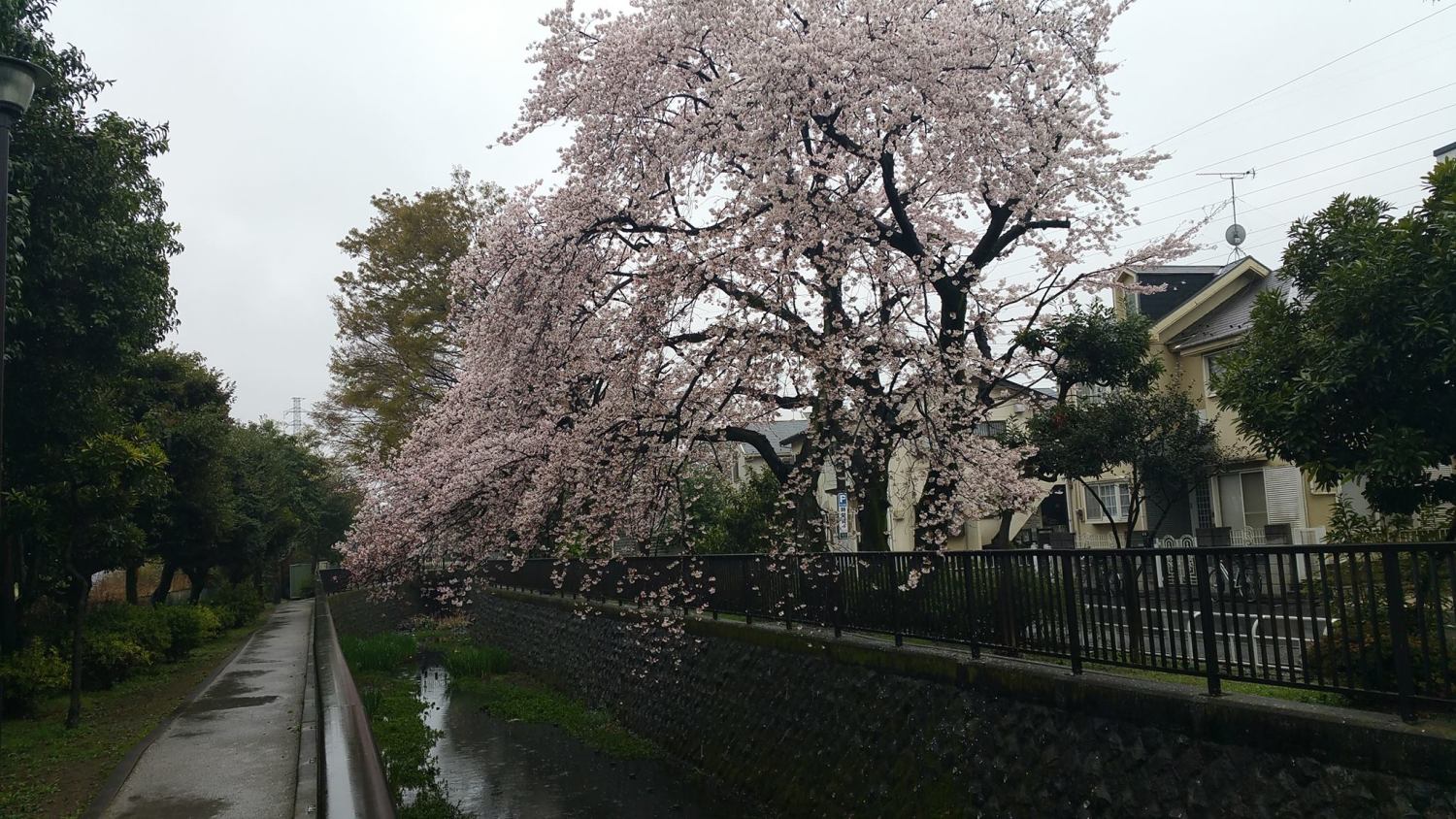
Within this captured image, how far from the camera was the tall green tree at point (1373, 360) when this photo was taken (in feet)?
20.5

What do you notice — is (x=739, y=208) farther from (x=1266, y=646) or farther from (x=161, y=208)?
(x=161, y=208)

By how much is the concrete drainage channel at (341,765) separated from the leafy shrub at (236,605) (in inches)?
908

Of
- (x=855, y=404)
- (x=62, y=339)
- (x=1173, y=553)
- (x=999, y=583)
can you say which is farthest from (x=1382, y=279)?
(x=62, y=339)

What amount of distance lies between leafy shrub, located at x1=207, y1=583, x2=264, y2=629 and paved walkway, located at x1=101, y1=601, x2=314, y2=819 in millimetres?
16022

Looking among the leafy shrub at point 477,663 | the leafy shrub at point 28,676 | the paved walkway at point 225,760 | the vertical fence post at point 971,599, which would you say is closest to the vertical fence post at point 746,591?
the vertical fence post at point 971,599

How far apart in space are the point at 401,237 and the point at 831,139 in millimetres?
26367

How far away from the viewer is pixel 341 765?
267 inches

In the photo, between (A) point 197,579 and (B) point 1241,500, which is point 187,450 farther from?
(B) point 1241,500

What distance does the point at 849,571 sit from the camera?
9.30 meters

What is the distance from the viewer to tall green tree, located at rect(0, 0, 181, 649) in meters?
10.7

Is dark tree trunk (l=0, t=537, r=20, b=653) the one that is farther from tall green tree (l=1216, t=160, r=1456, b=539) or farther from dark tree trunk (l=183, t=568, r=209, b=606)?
dark tree trunk (l=183, t=568, r=209, b=606)

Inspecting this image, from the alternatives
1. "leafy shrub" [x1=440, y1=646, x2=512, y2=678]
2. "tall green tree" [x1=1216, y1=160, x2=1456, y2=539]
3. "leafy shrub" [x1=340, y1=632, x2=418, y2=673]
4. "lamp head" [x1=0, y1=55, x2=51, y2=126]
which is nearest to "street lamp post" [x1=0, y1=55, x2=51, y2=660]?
"lamp head" [x1=0, y1=55, x2=51, y2=126]

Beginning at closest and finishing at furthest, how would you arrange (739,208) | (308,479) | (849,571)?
(849,571) → (739,208) → (308,479)

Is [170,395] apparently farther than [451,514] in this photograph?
Yes
